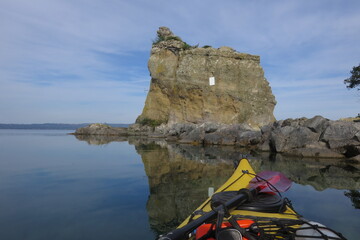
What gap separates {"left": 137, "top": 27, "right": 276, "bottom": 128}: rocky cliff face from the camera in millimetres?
36969

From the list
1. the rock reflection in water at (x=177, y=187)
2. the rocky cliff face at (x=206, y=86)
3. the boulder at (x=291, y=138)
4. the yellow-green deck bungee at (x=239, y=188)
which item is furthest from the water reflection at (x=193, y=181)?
the rocky cliff face at (x=206, y=86)

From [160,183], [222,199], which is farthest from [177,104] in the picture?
[222,199]

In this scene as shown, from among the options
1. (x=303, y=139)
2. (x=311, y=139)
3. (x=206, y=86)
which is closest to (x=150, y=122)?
(x=206, y=86)

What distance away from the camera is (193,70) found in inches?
1475

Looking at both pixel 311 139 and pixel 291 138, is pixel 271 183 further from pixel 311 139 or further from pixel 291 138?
pixel 291 138

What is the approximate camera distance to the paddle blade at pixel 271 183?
463 cm

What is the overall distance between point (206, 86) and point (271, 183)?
32.5 metres

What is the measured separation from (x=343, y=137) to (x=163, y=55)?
94.9 ft

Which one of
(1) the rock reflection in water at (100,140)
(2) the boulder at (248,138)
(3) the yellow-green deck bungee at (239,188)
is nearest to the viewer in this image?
(3) the yellow-green deck bungee at (239,188)

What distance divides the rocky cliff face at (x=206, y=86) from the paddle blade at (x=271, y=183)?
1223 inches

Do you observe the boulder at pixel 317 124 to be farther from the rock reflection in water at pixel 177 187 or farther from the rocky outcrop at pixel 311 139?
the rock reflection in water at pixel 177 187

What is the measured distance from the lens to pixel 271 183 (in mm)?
5109

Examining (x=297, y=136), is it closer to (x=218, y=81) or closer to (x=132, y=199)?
(x=132, y=199)

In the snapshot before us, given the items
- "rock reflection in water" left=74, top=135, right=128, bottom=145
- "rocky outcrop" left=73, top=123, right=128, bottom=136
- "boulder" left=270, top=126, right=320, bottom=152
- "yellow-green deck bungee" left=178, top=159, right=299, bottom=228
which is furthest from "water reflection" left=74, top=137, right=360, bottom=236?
"rocky outcrop" left=73, top=123, right=128, bottom=136
